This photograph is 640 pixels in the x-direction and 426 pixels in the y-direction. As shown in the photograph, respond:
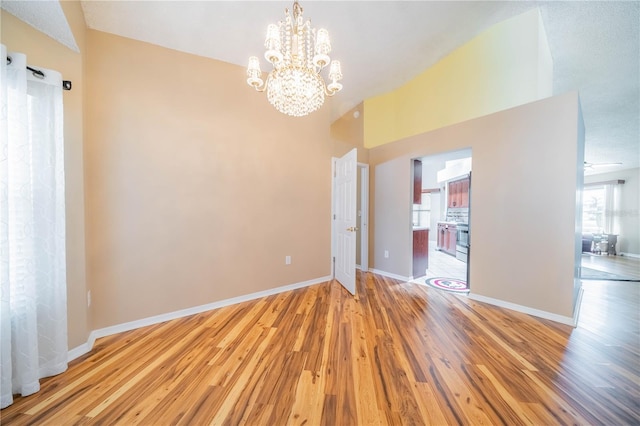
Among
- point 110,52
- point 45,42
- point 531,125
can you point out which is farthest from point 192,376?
point 531,125

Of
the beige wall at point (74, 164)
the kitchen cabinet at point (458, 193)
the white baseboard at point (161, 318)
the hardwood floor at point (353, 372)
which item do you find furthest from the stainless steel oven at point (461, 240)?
the beige wall at point (74, 164)

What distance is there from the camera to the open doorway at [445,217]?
3840 mm

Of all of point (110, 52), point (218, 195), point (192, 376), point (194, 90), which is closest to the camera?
point (192, 376)

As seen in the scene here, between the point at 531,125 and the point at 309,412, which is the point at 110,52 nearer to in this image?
the point at 309,412

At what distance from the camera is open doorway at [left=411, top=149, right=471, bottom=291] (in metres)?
3.84

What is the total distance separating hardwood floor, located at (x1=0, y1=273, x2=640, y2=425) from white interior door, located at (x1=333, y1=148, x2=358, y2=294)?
2.77ft

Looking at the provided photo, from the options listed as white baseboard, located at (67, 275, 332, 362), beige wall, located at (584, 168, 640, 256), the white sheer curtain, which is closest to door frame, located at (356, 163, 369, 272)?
white baseboard, located at (67, 275, 332, 362)

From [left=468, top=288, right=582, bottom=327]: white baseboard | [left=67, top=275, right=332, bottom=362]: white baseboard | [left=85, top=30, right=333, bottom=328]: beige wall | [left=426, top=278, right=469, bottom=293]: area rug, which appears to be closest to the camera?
[left=67, top=275, right=332, bottom=362]: white baseboard

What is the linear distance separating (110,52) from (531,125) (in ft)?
14.7

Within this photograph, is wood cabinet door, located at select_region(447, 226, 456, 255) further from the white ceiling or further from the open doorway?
the white ceiling

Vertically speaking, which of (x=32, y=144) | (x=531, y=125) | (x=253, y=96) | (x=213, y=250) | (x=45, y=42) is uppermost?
(x=253, y=96)

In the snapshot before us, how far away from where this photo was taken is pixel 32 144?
4.84 ft

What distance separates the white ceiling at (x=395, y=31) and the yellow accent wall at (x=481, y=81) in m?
0.17

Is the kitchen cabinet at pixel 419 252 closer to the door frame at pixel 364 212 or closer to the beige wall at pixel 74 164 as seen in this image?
the door frame at pixel 364 212
